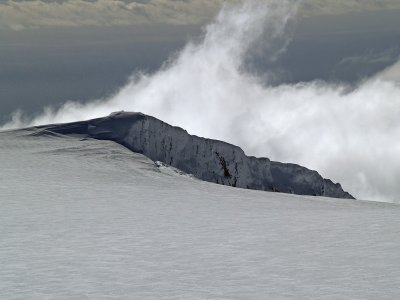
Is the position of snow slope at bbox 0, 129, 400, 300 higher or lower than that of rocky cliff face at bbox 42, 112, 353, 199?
lower

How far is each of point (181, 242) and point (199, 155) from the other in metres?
53.5

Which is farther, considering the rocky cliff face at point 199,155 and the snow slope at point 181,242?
the rocky cliff face at point 199,155

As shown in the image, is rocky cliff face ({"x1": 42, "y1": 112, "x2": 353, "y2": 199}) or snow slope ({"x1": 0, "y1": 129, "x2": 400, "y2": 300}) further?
rocky cliff face ({"x1": 42, "y1": 112, "x2": 353, "y2": 199})

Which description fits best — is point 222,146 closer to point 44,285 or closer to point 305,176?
point 305,176

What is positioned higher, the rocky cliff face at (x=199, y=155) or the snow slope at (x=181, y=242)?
the rocky cliff face at (x=199, y=155)

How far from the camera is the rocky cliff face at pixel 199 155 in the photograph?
40344 mm

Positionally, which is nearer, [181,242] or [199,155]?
[181,242]

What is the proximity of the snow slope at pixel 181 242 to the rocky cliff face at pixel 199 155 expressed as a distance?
1497 cm

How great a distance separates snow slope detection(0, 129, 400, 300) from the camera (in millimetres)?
9430

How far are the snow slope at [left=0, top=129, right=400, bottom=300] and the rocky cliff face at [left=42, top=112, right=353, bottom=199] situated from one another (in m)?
15.0

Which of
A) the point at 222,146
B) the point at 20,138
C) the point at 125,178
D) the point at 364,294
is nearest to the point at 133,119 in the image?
the point at 20,138

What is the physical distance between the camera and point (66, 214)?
16.7 metres

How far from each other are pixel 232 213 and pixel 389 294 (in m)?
9.41

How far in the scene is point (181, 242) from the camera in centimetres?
1334
